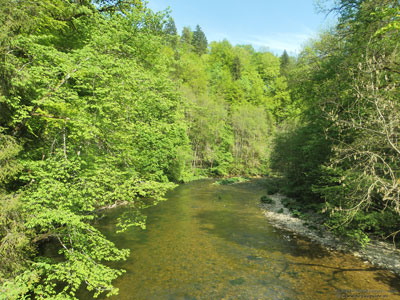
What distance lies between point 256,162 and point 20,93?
40.7m

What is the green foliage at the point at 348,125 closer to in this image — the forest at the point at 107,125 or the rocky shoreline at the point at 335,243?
the forest at the point at 107,125

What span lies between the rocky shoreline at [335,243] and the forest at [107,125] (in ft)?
2.08

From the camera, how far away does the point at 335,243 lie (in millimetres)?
11492

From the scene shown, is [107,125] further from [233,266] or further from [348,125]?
[348,125]

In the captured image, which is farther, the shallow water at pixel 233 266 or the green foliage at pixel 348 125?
the shallow water at pixel 233 266

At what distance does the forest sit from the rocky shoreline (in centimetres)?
63

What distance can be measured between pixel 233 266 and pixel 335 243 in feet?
18.0

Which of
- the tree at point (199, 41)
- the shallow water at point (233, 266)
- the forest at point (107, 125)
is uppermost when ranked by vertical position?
the tree at point (199, 41)

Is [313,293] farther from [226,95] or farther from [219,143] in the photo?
[226,95]

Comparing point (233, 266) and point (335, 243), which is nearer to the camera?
point (233, 266)

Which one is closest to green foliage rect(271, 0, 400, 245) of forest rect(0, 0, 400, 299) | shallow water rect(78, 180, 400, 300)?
forest rect(0, 0, 400, 299)

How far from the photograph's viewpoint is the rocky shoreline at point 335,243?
9.48 metres

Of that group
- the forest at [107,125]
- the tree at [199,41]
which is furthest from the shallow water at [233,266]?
the tree at [199,41]

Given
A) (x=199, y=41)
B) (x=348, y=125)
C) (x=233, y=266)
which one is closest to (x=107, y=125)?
(x=233, y=266)
